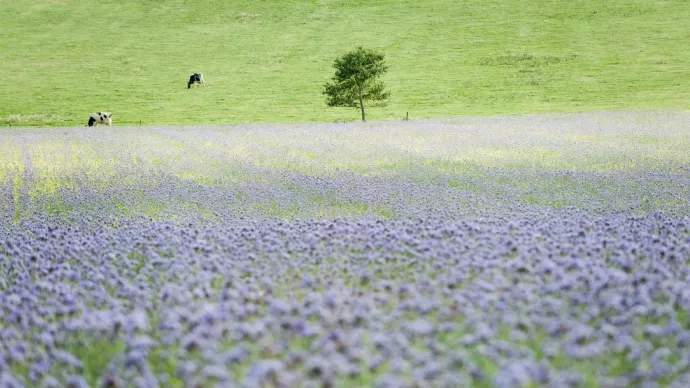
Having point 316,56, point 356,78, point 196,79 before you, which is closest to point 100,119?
point 196,79

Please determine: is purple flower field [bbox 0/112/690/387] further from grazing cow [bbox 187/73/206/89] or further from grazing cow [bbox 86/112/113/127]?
grazing cow [bbox 187/73/206/89]

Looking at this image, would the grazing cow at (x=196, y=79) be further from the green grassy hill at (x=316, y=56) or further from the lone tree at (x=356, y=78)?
the lone tree at (x=356, y=78)

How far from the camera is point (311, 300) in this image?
4.46 m

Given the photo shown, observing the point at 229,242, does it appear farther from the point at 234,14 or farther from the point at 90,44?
the point at 234,14

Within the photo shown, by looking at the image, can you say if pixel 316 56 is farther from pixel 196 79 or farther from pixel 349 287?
pixel 349 287

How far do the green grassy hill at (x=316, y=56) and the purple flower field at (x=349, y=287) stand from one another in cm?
3998

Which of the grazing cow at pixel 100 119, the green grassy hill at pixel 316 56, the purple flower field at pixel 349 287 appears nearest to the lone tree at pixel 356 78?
the green grassy hill at pixel 316 56

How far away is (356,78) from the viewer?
150 feet

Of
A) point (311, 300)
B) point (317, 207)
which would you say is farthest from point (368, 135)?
point (311, 300)

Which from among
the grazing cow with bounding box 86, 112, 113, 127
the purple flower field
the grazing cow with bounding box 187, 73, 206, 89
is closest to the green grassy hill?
the grazing cow with bounding box 187, 73, 206, 89

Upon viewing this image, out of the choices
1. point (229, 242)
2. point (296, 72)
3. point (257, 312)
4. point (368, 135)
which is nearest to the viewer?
point (257, 312)

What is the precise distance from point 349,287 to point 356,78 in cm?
4159

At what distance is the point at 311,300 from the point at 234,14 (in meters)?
85.3

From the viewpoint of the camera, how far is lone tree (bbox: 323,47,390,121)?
148 feet
